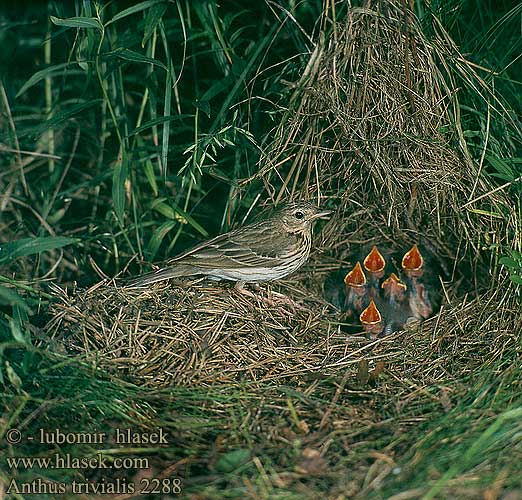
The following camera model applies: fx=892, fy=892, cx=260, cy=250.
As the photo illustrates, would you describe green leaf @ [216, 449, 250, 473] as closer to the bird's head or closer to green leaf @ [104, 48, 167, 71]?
the bird's head

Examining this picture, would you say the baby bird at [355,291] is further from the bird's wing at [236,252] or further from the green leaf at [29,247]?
the green leaf at [29,247]

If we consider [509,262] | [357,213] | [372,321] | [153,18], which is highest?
[153,18]

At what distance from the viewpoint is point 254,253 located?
492 cm

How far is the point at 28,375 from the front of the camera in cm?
407

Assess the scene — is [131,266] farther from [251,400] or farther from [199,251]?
[251,400]

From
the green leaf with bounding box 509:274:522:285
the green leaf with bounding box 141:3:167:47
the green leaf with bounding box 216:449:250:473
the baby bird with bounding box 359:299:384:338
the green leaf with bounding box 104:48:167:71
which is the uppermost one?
the green leaf with bounding box 141:3:167:47

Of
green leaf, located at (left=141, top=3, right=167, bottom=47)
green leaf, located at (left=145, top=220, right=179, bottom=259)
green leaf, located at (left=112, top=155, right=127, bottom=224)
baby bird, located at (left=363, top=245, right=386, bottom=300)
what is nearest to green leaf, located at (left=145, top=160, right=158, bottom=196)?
green leaf, located at (left=145, top=220, right=179, bottom=259)

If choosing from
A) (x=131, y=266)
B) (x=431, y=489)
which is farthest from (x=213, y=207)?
(x=431, y=489)

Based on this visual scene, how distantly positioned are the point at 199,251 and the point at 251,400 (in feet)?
3.63

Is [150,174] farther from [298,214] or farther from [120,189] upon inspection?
[298,214]

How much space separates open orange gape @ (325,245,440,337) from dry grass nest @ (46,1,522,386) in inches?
5.2

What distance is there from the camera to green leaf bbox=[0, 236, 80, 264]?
161 inches

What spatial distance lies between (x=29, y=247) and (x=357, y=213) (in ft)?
6.23

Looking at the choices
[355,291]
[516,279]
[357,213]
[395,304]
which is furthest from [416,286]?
[516,279]
